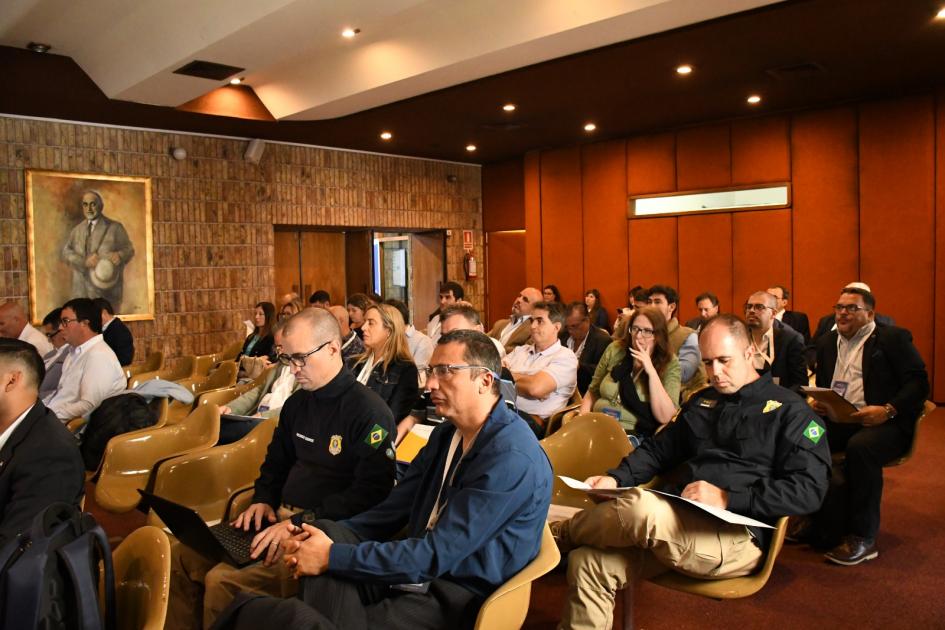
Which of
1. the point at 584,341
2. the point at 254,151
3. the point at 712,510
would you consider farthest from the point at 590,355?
the point at 254,151

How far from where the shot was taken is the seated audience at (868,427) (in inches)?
162

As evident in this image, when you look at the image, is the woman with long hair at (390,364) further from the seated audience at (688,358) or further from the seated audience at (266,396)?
the seated audience at (688,358)

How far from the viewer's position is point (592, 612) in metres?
2.72

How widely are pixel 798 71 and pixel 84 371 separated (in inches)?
285

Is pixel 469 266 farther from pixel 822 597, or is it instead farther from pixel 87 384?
pixel 822 597

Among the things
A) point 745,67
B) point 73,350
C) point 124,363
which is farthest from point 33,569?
point 745,67

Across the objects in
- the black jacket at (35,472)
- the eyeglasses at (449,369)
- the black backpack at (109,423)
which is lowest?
the black backpack at (109,423)

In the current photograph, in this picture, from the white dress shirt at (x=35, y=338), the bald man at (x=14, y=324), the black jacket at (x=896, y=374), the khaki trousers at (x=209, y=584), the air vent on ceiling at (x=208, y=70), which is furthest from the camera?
the air vent on ceiling at (x=208, y=70)

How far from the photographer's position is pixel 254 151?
11133mm

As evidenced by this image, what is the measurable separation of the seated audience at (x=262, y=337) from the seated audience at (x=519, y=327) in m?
2.30

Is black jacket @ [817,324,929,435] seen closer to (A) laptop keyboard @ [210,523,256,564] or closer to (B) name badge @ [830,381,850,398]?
(B) name badge @ [830,381,850,398]

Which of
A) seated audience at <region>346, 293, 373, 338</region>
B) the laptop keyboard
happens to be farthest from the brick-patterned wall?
the laptop keyboard

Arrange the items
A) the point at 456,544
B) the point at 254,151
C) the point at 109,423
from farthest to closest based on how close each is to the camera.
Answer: the point at 254,151 < the point at 109,423 < the point at 456,544

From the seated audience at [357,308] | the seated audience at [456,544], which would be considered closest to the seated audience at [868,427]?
the seated audience at [456,544]
